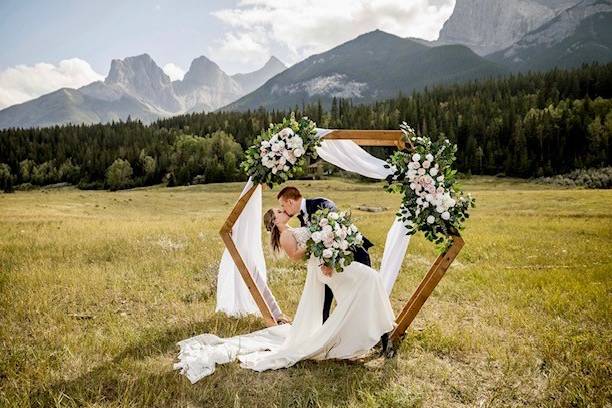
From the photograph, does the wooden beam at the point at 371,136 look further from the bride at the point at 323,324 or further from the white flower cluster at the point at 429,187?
the bride at the point at 323,324

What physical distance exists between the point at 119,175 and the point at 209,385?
118 metres

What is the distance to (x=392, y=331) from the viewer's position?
8656 mm

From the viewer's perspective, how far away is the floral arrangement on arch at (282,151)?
30.1ft

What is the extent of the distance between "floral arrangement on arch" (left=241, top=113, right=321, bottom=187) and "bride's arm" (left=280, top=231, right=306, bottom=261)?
1719 mm

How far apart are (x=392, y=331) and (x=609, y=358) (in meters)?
3.88

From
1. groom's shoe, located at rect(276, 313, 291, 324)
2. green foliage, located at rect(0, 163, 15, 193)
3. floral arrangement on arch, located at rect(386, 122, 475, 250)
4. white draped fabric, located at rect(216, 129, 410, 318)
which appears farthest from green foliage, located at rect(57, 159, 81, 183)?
floral arrangement on arch, located at rect(386, 122, 475, 250)

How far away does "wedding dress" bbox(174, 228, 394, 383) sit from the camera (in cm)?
775

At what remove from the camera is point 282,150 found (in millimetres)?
9172

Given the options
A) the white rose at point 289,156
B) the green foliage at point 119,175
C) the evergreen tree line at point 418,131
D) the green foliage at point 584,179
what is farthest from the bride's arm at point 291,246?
the green foliage at point 119,175

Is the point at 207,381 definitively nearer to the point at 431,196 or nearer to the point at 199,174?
the point at 431,196

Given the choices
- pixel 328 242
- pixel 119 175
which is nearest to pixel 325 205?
pixel 328 242

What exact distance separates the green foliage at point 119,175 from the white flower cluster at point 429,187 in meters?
116

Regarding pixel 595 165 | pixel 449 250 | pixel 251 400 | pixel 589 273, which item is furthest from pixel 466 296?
pixel 595 165

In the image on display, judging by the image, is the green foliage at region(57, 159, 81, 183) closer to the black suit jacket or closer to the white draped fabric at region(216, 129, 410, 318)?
the white draped fabric at region(216, 129, 410, 318)
